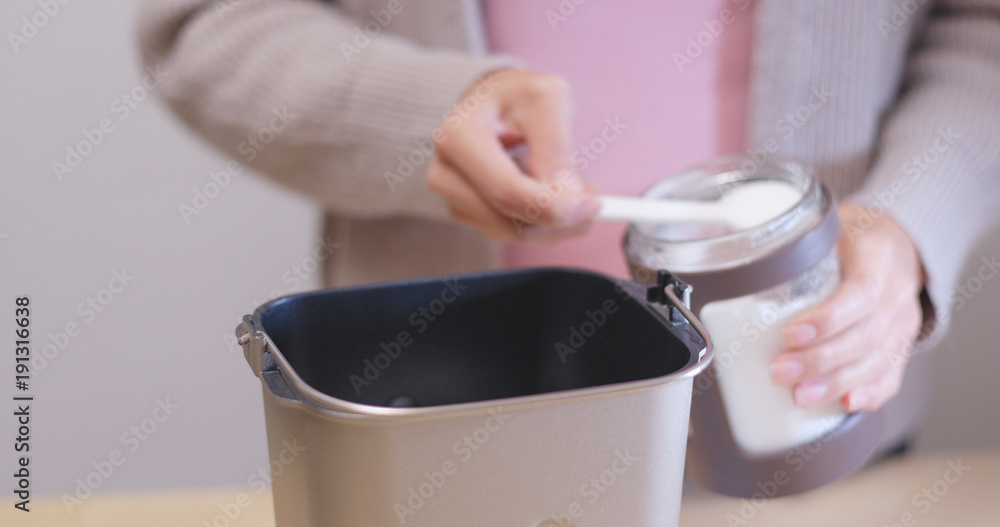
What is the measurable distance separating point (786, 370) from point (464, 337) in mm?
147

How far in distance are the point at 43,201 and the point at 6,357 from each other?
8.0 inches

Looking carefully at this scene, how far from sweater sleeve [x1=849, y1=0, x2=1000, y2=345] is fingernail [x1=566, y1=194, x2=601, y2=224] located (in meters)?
0.21

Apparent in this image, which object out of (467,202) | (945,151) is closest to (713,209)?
(467,202)

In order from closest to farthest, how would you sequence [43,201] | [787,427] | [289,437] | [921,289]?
[289,437], [787,427], [921,289], [43,201]

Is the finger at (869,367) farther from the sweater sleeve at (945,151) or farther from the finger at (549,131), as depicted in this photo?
the finger at (549,131)

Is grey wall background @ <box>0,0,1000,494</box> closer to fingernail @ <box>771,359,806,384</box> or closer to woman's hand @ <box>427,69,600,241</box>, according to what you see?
woman's hand @ <box>427,69,600,241</box>

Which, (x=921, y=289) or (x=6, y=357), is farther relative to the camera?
(x=6, y=357)

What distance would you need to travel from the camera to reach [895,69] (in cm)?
66

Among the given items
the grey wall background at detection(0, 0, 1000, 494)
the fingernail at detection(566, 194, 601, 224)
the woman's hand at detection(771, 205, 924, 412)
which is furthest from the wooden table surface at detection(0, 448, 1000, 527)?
the grey wall background at detection(0, 0, 1000, 494)

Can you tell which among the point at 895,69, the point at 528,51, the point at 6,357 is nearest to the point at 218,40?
the point at 528,51

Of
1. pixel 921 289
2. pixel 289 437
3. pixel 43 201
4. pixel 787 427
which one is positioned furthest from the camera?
pixel 43 201

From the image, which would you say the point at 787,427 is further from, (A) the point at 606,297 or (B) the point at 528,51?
(B) the point at 528,51

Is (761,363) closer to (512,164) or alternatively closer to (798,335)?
(798,335)

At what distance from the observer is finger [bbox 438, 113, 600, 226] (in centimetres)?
45
